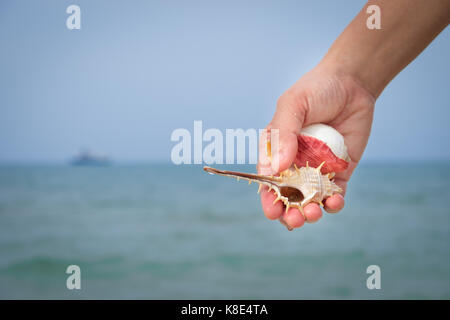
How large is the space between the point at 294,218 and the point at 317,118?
2.01 feet

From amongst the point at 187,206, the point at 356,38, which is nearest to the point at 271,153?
the point at 356,38

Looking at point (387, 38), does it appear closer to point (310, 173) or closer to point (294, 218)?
point (310, 173)

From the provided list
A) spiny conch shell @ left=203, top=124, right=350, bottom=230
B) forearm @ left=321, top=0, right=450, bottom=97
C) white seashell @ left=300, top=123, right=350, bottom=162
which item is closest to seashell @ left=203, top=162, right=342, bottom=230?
spiny conch shell @ left=203, top=124, right=350, bottom=230

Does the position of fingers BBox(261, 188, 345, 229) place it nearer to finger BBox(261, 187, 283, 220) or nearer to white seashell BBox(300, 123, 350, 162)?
finger BBox(261, 187, 283, 220)

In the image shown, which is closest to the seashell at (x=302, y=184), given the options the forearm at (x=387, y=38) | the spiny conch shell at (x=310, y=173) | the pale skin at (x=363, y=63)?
the spiny conch shell at (x=310, y=173)

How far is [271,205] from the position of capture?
166 cm

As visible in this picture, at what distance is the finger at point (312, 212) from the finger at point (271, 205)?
0.12m

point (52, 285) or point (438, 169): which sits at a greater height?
point (438, 169)

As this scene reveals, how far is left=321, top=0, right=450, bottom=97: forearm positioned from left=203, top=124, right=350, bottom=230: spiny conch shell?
1.95 ft

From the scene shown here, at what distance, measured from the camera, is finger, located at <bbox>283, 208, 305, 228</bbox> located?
62.1 inches

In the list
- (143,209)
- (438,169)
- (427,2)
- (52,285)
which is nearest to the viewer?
(427,2)

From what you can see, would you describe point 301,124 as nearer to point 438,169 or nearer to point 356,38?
point 356,38

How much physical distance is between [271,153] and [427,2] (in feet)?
4.37

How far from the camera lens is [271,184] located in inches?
63.4
